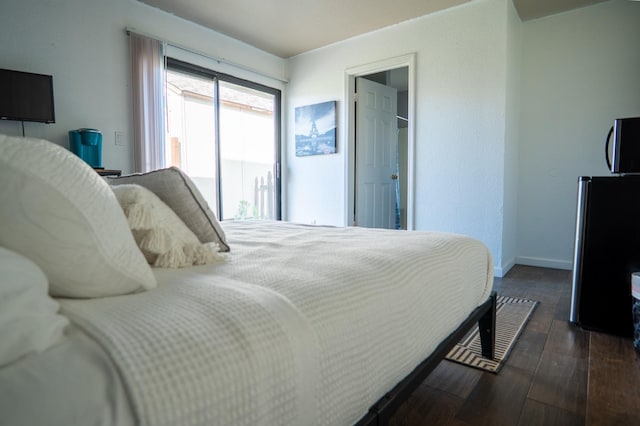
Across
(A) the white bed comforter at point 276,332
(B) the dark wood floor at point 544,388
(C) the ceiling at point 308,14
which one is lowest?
(B) the dark wood floor at point 544,388

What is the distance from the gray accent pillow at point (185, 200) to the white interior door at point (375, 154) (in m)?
3.27

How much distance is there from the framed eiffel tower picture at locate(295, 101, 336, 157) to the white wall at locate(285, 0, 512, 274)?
0.62 metres

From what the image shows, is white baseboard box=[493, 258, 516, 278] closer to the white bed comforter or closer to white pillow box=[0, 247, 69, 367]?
the white bed comforter

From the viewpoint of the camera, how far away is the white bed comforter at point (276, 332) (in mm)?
448

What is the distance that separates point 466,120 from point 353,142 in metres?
1.36

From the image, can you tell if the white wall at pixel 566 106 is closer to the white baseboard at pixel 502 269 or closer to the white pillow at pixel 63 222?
the white baseboard at pixel 502 269

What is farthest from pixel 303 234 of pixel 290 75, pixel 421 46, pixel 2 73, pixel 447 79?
pixel 290 75

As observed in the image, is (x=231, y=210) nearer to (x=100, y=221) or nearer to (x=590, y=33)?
(x=100, y=221)

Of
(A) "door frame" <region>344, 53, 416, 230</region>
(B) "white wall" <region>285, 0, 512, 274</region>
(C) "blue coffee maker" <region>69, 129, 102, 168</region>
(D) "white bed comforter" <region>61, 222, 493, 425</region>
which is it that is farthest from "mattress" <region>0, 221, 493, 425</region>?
(A) "door frame" <region>344, 53, 416, 230</region>

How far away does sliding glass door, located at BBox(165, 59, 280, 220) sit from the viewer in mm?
3752

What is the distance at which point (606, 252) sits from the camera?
1.95 metres

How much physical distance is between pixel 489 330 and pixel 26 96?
335 centimetres

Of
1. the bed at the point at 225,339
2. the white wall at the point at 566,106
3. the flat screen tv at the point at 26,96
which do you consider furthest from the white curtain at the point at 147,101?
the white wall at the point at 566,106

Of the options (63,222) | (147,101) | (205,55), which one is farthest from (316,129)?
(63,222)
